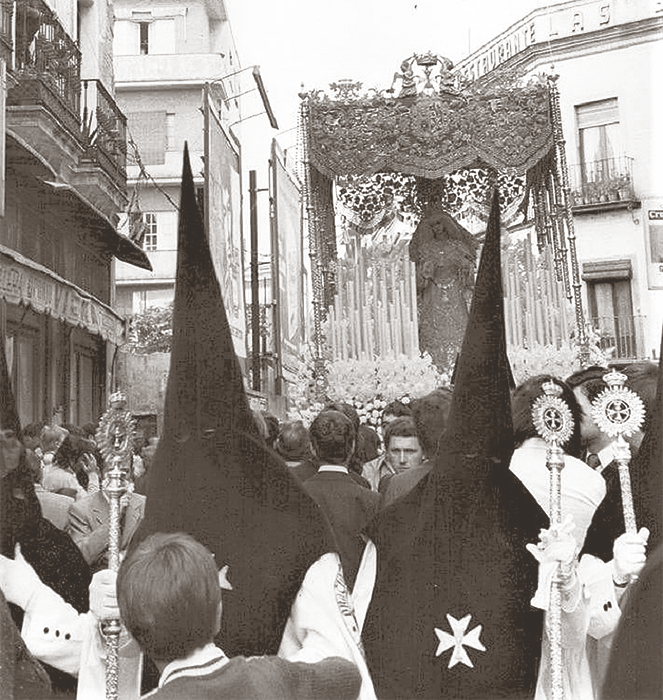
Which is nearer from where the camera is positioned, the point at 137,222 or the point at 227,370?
the point at 227,370

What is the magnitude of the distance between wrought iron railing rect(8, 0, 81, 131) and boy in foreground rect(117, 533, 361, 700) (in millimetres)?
7146

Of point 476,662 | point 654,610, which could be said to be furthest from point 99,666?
point 654,610

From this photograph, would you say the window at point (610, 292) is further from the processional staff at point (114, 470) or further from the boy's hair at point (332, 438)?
the processional staff at point (114, 470)

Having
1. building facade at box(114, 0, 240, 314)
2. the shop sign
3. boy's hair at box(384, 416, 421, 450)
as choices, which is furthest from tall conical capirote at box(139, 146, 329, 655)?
building facade at box(114, 0, 240, 314)

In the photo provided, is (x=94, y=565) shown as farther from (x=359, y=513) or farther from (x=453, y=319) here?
(x=453, y=319)

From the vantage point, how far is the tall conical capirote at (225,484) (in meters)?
2.38

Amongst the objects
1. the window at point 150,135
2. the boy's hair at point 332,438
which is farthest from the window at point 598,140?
the boy's hair at point 332,438

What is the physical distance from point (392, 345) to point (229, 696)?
18.7ft

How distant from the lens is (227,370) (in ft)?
7.85

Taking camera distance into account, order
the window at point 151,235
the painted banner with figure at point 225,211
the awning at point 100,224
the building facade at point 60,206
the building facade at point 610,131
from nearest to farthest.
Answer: the painted banner with figure at point 225,211 < the building facade at point 60,206 < the awning at point 100,224 < the window at point 151,235 < the building facade at point 610,131

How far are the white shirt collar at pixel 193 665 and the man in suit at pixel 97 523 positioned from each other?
139 cm

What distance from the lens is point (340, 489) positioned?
12.1ft

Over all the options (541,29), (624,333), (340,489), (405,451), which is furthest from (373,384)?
(624,333)

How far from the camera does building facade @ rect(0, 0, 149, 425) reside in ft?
21.7
